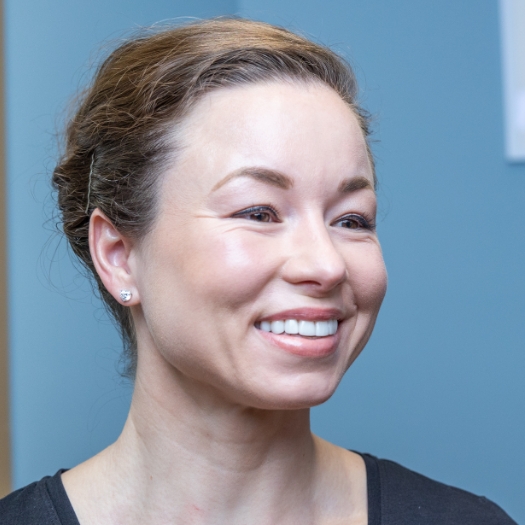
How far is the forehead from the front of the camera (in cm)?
111

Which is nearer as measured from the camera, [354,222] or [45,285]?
[354,222]

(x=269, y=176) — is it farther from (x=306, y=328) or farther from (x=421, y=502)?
(x=421, y=502)

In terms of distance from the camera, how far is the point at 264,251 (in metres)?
1.08

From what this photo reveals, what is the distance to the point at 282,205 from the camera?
1.11 metres

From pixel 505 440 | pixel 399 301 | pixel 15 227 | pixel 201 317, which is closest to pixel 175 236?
pixel 201 317

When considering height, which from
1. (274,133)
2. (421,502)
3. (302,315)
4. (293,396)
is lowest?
(421,502)

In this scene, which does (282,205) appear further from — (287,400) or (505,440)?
(505,440)

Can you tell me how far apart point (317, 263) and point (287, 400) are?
0.18m

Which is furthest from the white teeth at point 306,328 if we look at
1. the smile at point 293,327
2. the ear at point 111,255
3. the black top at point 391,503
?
the black top at point 391,503

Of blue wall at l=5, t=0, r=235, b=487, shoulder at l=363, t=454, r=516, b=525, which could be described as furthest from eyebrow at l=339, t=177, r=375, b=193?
blue wall at l=5, t=0, r=235, b=487

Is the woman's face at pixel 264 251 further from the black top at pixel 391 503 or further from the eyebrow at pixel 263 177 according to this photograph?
the black top at pixel 391 503

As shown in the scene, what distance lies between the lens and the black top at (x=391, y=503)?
126cm

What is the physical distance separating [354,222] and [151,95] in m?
0.35

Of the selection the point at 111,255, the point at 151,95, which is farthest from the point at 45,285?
the point at 151,95
